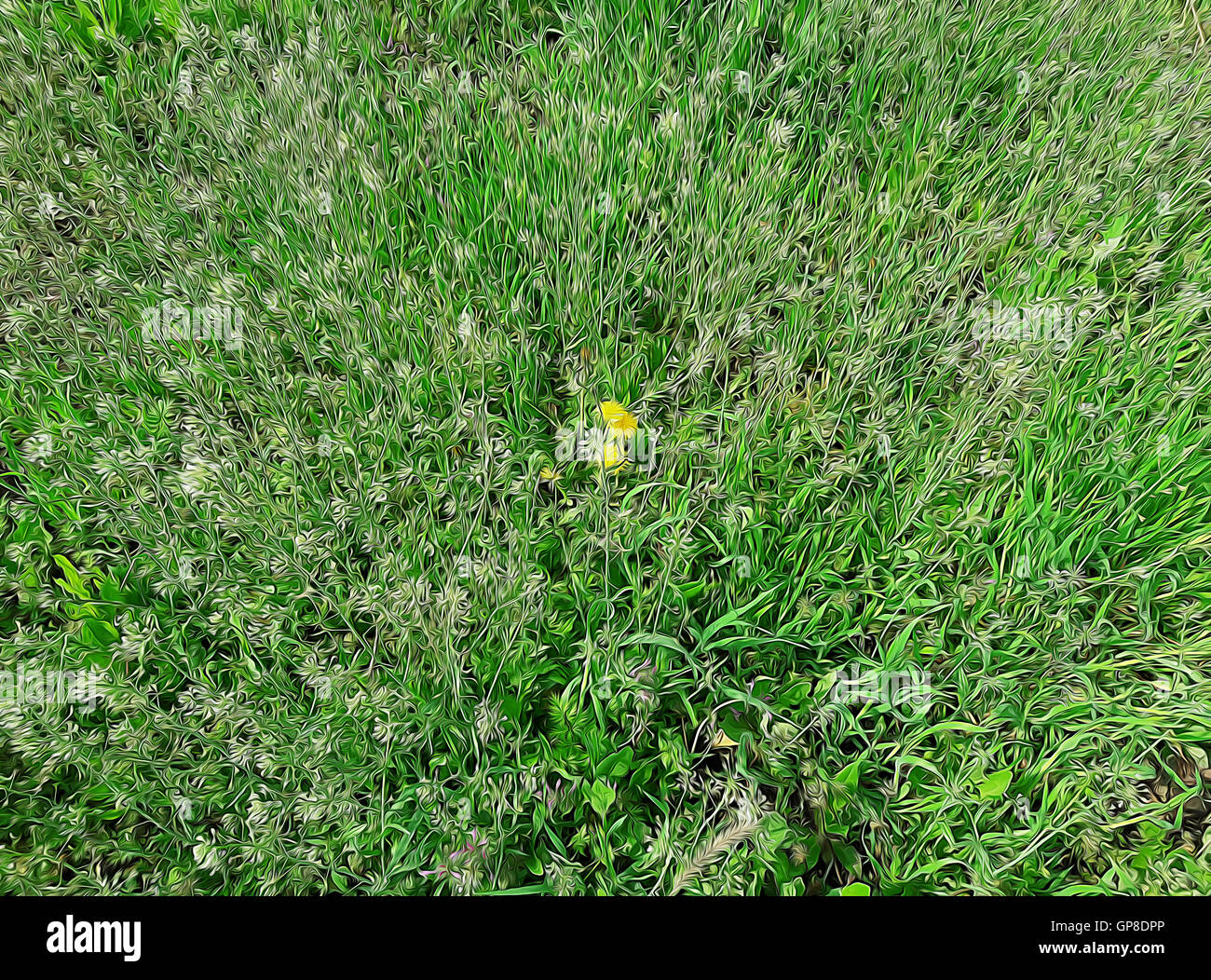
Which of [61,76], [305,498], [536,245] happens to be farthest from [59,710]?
[61,76]

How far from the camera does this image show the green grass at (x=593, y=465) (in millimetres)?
1623

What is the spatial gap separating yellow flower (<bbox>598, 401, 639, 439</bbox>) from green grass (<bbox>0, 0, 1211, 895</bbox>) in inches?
1.8

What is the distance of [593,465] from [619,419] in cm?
15

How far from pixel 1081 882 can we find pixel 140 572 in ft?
7.88

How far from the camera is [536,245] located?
7.01ft

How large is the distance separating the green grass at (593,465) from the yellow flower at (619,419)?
45 millimetres

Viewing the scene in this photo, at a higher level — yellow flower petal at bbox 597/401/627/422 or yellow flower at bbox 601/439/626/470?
yellow flower petal at bbox 597/401/627/422

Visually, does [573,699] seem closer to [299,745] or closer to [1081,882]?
[299,745]

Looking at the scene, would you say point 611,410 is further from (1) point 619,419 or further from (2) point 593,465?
(2) point 593,465

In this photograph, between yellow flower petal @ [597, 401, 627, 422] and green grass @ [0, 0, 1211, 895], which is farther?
yellow flower petal @ [597, 401, 627, 422]

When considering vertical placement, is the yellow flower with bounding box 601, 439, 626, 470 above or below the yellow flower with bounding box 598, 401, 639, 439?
below

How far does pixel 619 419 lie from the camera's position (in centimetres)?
198

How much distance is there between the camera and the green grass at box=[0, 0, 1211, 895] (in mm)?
1623

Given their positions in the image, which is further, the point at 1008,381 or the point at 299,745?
the point at 1008,381
